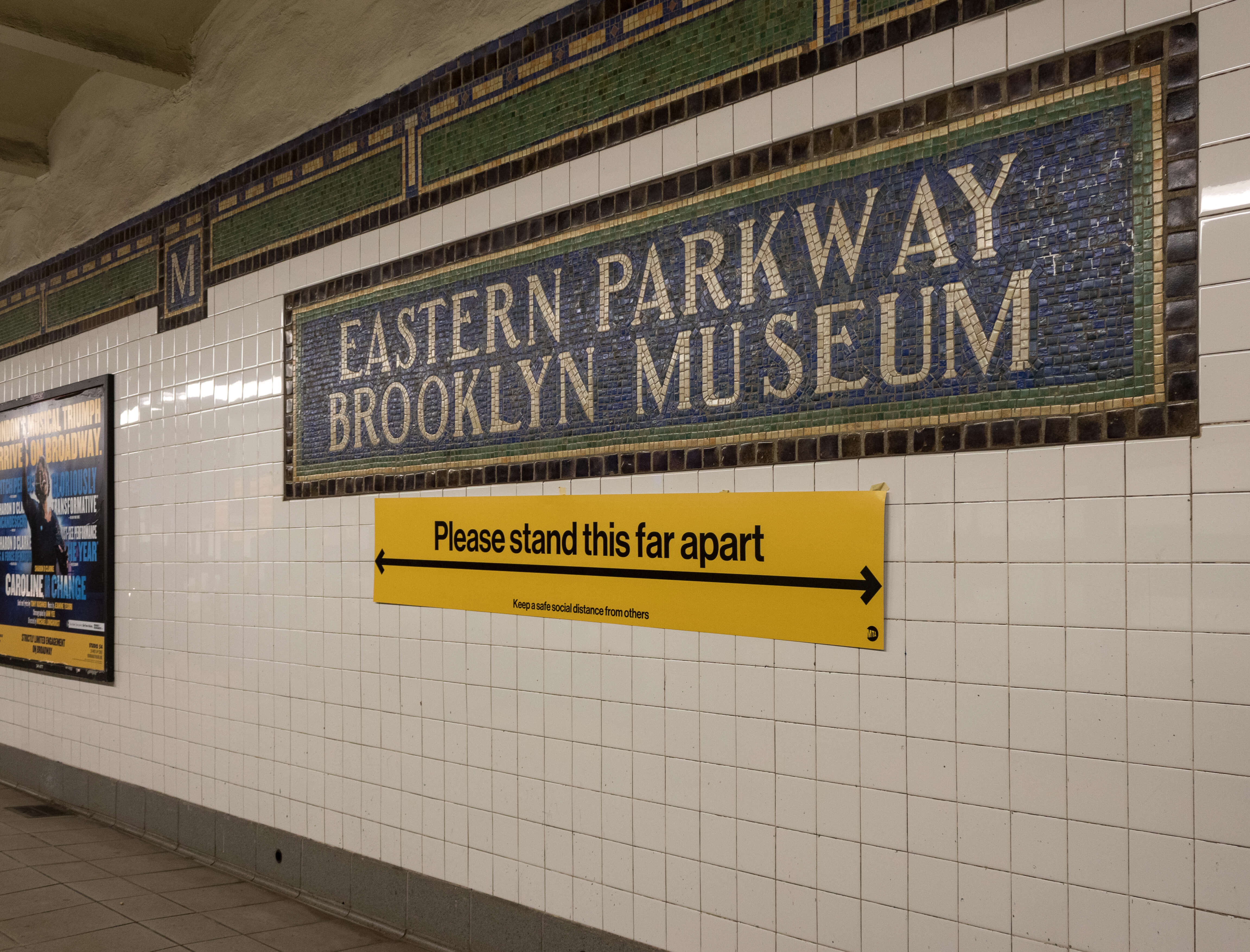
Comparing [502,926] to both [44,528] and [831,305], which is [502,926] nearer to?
[831,305]

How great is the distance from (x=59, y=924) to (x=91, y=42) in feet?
13.3

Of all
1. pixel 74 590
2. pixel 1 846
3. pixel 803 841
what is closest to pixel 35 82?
pixel 74 590

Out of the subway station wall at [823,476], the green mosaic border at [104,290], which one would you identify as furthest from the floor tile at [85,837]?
the green mosaic border at [104,290]

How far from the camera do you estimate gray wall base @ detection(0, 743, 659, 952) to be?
3.55 meters

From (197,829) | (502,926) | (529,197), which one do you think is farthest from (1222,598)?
(197,829)

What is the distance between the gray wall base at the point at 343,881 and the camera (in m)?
3.55

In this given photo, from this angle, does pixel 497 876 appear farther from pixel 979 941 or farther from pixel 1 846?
pixel 1 846

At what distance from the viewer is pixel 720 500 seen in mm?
3025

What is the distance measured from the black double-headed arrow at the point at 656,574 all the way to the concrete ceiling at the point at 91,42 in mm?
3035

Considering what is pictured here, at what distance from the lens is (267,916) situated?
4207mm

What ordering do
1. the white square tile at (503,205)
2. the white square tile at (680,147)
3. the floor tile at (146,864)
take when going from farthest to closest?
the floor tile at (146,864) < the white square tile at (503,205) < the white square tile at (680,147)

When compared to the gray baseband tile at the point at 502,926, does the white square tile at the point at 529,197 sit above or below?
above

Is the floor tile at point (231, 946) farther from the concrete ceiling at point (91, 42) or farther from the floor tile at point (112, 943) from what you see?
the concrete ceiling at point (91, 42)

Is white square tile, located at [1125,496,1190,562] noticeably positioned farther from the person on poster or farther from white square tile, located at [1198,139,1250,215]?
the person on poster
